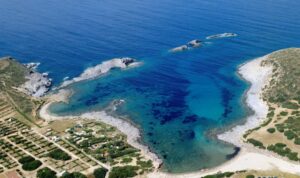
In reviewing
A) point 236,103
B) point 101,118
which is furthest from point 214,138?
point 101,118

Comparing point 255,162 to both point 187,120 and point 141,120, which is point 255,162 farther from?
point 141,120

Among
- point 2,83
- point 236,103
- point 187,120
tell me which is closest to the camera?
point 187,120

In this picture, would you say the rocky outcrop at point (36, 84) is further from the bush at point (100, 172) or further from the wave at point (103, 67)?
the bush at point (100, 172)

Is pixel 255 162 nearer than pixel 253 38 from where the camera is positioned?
Yes

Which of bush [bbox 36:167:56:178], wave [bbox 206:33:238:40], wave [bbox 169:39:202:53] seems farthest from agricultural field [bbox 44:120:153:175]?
wave [bbox 206:33:238:40]

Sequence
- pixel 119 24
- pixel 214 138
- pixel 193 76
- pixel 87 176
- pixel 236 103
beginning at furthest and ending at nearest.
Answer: pixel 119 24 → pixel 193 76 → pixel 236 103 → pixel 214 138 → pixel 87 176

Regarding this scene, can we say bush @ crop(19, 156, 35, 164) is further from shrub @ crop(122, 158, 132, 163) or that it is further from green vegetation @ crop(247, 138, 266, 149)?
green vegetation @ crop(247, 138, 266, 149)

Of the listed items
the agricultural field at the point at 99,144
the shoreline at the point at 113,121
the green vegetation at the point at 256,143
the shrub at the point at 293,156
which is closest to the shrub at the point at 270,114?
the green vegetation at the point at 256,143
